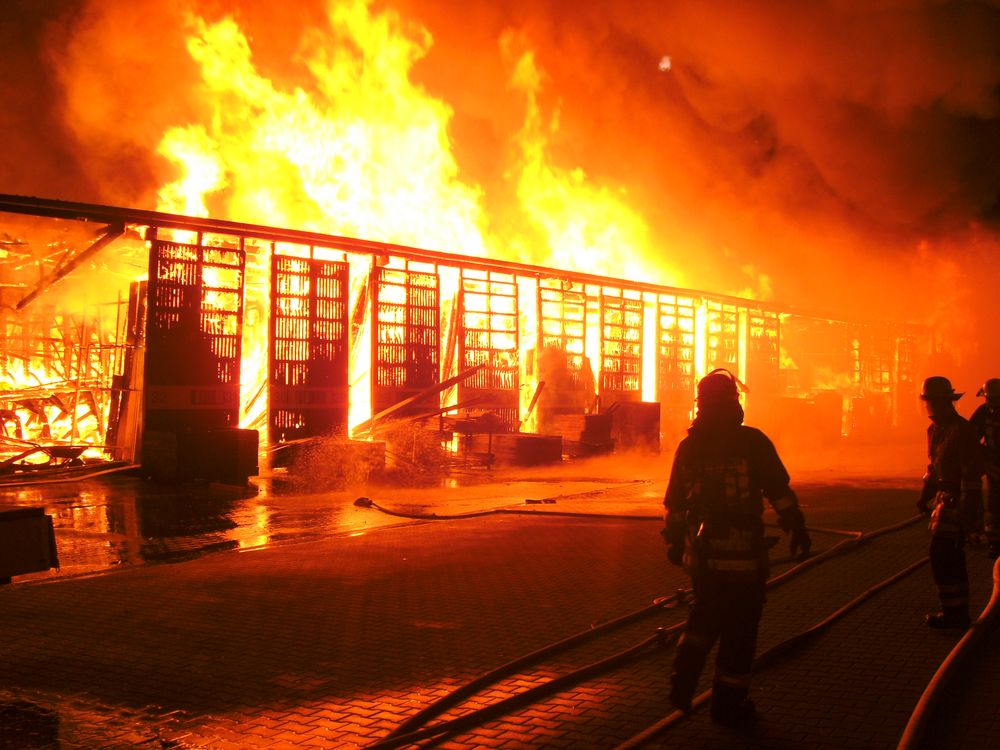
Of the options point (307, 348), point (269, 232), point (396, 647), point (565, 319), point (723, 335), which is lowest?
point (396, 647)

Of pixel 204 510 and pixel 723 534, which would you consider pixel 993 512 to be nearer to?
pixel 723 534

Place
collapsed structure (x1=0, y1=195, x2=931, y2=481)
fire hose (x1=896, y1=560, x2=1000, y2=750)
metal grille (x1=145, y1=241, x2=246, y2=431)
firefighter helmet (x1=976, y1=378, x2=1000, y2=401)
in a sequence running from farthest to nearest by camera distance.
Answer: metal grille (x1=145, y1=241, x2=246, y2=431) → collapsed structure (x1=0, y1=195, x2=931, y2=481) → firefighter helmet (x1=976, y1=378, x2=1000, y2=401) → fire hose (x1=896, y1=560, x2=1000, y2=750)

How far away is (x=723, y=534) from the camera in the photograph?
12.9ft

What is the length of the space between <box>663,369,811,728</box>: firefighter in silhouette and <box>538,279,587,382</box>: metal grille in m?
17.7

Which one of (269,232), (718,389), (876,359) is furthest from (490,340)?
(876,359)

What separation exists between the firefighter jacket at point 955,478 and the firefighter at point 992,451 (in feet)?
6.30

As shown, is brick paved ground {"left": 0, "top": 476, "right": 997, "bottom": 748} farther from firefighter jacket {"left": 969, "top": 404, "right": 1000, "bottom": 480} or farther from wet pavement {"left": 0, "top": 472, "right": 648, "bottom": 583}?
firefighter jacket {"left": 969, "top": 404, "right": 1000, "bottom": 480}

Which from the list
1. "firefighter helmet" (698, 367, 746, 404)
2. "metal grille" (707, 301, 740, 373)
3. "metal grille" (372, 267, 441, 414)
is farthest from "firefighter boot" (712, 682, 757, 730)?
"metal grille" (707, 301, 740, 373)

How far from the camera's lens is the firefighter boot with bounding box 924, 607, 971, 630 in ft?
17.8

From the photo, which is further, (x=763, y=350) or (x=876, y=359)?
(x=876, y=359)

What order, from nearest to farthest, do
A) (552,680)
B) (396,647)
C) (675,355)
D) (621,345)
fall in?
(552,680), (396,647), (621,345), (675,355)

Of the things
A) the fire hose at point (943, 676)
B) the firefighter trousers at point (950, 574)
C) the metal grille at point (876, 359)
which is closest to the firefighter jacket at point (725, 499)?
the fire hose at point (943, 676)

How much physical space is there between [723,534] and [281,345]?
14.4 m

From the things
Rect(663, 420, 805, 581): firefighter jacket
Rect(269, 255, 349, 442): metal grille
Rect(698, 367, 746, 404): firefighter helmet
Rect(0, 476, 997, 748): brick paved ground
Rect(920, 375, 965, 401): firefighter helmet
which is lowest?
Rect(0, 476, 997, 748): brick paved ground
